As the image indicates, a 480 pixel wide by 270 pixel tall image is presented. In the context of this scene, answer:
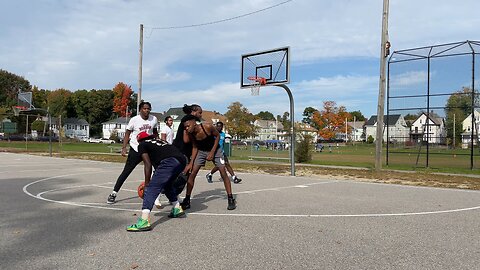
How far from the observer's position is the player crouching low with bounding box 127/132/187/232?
5.72m

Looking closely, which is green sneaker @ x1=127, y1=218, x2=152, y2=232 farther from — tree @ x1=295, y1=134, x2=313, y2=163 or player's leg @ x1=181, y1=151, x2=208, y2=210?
tree @ x1=295, y1=134, x2=313, y2=163

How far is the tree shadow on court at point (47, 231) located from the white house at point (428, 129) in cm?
1720

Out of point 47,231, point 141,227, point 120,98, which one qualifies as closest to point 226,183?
point 141,227

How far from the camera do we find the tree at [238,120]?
8856cm

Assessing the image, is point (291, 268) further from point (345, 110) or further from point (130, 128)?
point (345, 110)

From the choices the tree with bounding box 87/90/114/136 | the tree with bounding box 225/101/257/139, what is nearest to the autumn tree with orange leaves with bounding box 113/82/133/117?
the tree with bounding box 87/90/114/136

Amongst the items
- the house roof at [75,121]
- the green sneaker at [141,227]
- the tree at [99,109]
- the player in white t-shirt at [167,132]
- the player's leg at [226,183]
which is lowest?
the green sneaker at [141,227]

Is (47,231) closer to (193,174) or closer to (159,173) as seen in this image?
(159,173)

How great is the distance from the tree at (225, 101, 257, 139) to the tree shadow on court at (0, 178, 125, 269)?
79966mm

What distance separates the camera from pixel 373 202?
8609mm

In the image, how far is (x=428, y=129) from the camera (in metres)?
20.5

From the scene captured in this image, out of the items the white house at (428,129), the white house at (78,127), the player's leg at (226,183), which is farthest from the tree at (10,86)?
the player's leg at (226,183)

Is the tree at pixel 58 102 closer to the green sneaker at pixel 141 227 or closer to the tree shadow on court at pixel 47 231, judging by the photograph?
the tree shadow on court at pixel 47 231

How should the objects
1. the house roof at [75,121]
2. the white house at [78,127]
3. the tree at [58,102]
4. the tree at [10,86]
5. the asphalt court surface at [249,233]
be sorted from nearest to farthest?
1. the asphalt court surface at [249,233]
2. the tree at [10,86]
3. the tree at [58,102]
4. the house roof at [75,121]
5. the white house at [78,127]
